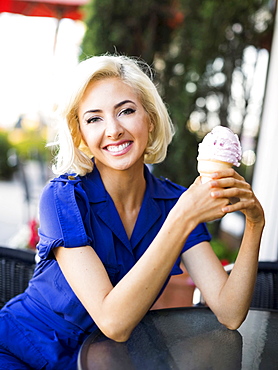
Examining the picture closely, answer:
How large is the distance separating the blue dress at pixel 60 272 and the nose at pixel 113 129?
0.18m

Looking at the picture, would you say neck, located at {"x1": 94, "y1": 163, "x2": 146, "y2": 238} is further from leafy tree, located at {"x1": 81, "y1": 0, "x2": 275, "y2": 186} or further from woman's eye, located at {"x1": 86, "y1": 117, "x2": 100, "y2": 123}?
leafy tree, located at {"x1": 81, "y1": 0, "x2": 275, "y2": 186}

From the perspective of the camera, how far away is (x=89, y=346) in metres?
1.28

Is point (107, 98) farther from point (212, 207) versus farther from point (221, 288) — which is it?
point (221, 288)

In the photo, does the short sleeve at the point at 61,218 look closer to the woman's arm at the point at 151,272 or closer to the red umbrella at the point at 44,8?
the woman's arm at the point at 151,272

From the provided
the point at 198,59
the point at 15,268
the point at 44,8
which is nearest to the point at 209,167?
the point at 15,268

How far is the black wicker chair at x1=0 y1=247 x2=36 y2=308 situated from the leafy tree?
240 cm

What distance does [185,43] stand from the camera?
14.0 ft

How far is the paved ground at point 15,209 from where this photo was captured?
5352 millimetres

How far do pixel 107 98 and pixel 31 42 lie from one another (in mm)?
7002

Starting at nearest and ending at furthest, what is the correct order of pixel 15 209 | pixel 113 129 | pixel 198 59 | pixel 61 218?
pixel 61 218 → pixel 113 129 → pixel 198 59 → pixel 15 209

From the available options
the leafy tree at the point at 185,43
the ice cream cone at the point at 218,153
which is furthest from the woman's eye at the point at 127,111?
the leafy tree at the point at 185,43

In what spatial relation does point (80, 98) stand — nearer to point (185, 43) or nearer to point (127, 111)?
point (127, 111)

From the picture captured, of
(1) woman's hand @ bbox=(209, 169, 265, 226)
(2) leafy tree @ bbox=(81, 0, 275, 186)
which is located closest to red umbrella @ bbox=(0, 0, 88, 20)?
(2) leafy tree @ bbox=(81, 0, 275, 186)

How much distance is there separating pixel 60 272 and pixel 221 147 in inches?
25.5
